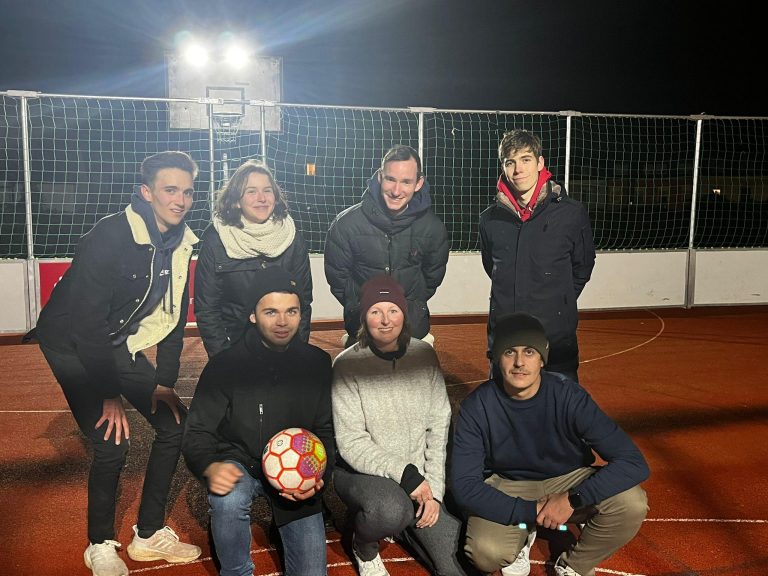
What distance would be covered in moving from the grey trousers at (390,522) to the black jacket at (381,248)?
1053 millimetres

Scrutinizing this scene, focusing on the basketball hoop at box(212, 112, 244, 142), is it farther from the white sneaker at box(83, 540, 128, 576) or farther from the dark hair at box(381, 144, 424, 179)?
the white sneaker at box(83, 540, 128, 576)

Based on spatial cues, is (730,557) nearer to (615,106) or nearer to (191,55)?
(191,55)

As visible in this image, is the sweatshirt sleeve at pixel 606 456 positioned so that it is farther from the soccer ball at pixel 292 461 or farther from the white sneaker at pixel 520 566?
the soccer ball at pixel 292 461

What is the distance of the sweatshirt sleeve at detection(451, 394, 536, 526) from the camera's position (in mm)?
2850

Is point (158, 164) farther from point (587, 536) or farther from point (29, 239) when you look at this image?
point (29, 239)

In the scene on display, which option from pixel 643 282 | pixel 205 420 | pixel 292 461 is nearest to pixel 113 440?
pixel 205 420

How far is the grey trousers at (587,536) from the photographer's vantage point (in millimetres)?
2846

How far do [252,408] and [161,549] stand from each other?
831mm

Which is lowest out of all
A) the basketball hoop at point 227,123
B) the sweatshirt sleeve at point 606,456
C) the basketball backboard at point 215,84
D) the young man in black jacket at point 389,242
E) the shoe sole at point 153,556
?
the shoe sole at point 153,556

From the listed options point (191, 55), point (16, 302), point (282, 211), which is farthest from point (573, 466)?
point (191, 55)

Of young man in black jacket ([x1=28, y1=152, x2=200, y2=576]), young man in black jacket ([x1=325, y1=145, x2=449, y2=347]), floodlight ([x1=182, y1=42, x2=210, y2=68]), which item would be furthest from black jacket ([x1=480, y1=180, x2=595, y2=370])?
floodlight ([x1=182, y1=42, x2=210, y2=68])

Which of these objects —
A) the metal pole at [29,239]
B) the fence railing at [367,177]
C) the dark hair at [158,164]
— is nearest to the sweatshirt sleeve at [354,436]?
the dark hair at [158,164]

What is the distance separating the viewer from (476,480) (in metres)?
2.91

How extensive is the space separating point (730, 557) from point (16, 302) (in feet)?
26.5
